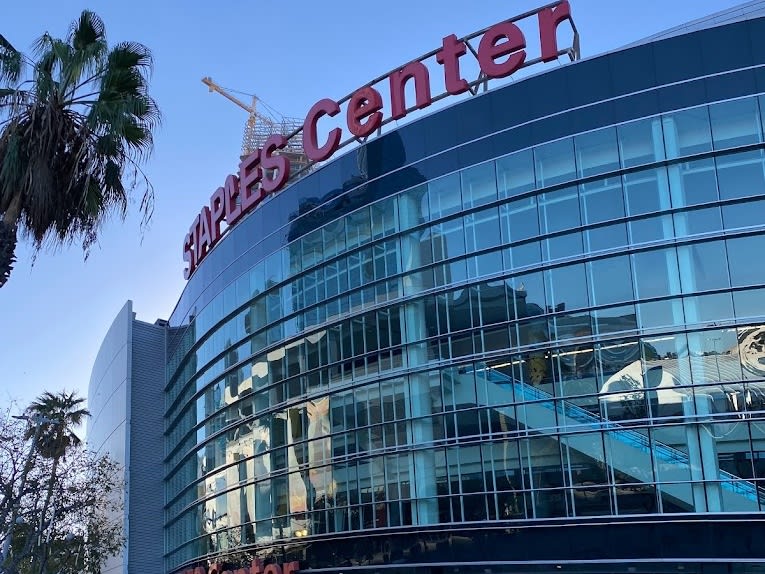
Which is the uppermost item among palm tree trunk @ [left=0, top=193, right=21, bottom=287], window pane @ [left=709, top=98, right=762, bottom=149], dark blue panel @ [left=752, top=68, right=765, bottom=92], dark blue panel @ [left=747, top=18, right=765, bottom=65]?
dark blue panel @ [left=747, top=18, right=765, bottom=65]

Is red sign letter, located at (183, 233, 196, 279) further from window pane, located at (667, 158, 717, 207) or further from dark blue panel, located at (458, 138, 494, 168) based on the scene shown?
window pane, located at (667, 158, 717, 207)

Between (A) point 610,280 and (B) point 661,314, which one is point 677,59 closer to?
(A) point 610,280

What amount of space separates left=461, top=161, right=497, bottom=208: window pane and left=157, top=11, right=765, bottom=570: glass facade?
9 centimetres

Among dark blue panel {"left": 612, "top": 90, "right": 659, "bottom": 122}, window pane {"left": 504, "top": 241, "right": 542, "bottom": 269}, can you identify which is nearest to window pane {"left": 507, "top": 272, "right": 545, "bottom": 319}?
window pane {"left": 504, "top": 241, "right": 542, "bottom": 269}

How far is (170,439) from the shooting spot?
58062 mm

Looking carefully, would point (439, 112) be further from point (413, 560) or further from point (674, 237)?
point (413, 560)

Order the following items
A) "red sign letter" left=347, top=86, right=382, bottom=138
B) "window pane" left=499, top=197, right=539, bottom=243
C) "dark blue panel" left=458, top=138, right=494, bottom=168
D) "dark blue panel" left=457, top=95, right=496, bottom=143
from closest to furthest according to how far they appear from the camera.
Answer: "window pane" left=499, top=197, right=539, bottom=243 → "dark blue panel" left=458, top=138, right=494, bottom=168 → "dark blue panel" left=457, top=95, right=496, bottom=143 → "red sign letter" left=347, top=86, right=382, bottom=138

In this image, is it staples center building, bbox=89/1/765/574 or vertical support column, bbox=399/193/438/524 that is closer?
staples center building, bbox=89/1/765/574

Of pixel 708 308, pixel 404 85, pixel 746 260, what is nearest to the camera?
pixel 746 260

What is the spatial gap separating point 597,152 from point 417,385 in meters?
10.6

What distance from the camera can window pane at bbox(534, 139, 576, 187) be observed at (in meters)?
32.9

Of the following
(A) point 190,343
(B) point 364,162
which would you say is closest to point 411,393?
(B) point 364,162

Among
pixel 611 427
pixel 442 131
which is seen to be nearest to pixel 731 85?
pixel 442 131

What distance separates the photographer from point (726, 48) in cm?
3062
